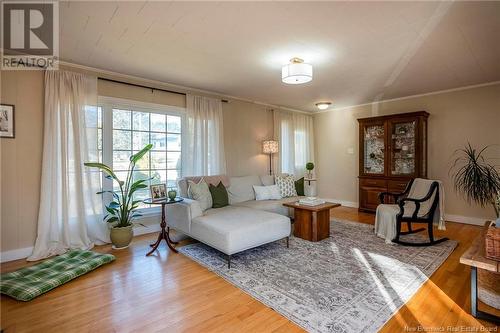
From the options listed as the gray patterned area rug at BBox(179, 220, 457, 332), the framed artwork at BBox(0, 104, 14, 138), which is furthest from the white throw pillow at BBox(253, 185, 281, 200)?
the framed artwork at BBox(0, 104, 14, 138)

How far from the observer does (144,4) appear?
6.72 ft

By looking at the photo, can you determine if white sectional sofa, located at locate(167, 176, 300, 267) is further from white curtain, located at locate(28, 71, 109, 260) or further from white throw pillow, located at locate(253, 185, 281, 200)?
white curtain, located at locate(28, 71, 109, 260)

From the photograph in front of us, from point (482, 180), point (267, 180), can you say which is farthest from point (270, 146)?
point (482, 180)

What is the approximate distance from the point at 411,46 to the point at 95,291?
4.02 metres

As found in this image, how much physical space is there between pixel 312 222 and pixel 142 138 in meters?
2.88

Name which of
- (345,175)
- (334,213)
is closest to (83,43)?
(334,213)

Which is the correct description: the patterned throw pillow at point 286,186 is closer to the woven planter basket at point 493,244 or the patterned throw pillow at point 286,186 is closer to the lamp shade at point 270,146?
the lamp shade at point 270,146

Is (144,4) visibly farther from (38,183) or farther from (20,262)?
(20,262)

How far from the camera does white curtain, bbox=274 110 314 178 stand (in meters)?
5.96

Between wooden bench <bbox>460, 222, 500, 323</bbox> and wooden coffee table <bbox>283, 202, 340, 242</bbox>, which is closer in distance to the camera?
wooden bench <bbox>460, 222, 500, 323</bbox>

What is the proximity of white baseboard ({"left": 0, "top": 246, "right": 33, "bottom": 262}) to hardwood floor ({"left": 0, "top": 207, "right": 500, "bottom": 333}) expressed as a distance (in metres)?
0.22

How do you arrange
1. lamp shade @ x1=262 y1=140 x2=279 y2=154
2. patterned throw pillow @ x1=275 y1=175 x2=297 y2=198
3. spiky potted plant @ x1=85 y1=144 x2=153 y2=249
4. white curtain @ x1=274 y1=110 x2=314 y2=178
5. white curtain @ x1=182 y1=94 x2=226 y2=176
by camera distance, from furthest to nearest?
1. white curtain @ x1=274 y1=110 x2=314 y2=178
2. lamp shade @ x1=262 y1=140 x2=279 y2=154
3. patterned throw pillow @ x1=275 y1=175 x2=297 y2=198
4. white curtain @ x1=182 y1=94 x2=226 y2=176
5. spiky potted plant @ x1=85 y1=144 x2=153 y2=249

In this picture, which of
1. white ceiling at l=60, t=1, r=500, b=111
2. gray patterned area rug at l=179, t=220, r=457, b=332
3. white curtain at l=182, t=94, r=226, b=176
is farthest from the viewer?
white curtain at l=182, t=94, r=226, b=176

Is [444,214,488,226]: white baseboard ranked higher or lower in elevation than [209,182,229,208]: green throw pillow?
lower
